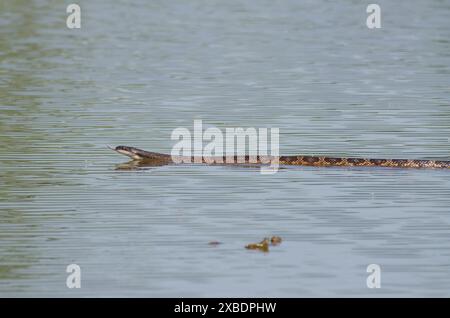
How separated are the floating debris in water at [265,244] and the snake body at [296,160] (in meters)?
5.57

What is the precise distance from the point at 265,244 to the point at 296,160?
5.97 m

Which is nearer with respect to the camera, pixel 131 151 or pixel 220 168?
pixel 220 168

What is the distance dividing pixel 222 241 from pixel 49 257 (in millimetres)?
2008

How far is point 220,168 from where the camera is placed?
67.3 ft

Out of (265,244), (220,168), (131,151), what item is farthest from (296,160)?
(265,244)

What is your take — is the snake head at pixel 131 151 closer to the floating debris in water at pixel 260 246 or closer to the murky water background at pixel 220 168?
the murky water background at pixel 220 168

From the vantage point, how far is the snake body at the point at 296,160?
803 inches

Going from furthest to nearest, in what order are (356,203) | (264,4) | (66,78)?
(264,4) < (66,78) < (356,203)

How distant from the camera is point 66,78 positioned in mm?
30188

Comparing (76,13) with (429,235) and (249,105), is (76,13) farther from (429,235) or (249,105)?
(429,235)

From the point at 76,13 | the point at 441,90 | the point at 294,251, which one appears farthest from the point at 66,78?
the point at 294,251

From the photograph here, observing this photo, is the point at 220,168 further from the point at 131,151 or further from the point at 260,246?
the point at 260,246

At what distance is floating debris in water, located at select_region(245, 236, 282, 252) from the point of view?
14820mm

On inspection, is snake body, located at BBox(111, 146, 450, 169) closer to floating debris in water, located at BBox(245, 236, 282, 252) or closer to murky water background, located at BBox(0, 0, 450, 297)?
murky water background, located at BBox(0, 0, 450, 297)
